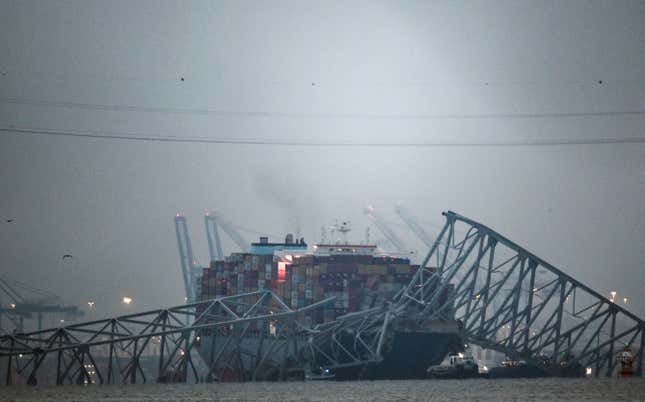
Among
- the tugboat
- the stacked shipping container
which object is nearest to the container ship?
the stacked shipping container

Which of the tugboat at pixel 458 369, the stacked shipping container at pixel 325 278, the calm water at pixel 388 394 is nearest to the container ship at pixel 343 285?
the stacked shipping container at pixel 325 278

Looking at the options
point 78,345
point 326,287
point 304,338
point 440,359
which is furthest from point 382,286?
point 78,345

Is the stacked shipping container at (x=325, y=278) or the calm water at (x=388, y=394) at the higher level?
the stacked shipping container at (x=325, y=278)

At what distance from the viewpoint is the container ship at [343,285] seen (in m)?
89.3

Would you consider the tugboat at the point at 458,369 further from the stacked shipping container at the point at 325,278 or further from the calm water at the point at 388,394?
the stacked shipping container at the point at 325,278

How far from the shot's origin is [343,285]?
11919cm

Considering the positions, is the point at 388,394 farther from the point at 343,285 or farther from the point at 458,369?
the point at 343,285

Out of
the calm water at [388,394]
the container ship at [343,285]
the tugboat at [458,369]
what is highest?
the container ship at [343,285]

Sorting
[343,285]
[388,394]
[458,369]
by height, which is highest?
[343,285]

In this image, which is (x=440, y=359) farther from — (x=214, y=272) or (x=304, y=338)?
(x=214, y=272)

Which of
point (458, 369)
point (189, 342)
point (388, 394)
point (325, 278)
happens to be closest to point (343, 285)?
point (325, 278)

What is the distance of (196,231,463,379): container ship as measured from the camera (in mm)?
89312

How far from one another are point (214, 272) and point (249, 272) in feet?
25.4

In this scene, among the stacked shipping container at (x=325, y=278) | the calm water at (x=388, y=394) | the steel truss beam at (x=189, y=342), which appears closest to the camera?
the calm water at (x=388, y=394)
